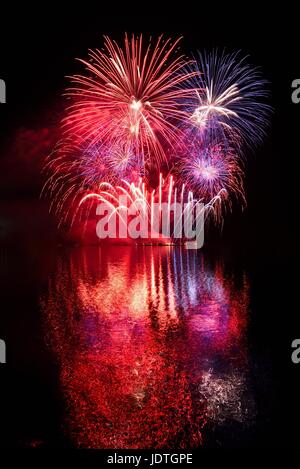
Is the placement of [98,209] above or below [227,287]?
above

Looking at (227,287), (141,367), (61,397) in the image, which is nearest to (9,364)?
(61,397)

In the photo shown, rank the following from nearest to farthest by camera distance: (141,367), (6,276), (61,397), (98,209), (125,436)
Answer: (125,436)
(61,397)
(141,367)
(6,276)
(98,209)

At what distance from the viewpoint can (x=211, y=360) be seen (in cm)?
766

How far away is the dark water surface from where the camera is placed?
17.1 ft

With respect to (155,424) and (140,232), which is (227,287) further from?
(140,232)

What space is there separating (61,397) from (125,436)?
1.46 m

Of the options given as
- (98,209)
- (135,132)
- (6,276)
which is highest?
(135,132)

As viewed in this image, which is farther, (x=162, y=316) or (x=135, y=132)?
(x=135, y=132)

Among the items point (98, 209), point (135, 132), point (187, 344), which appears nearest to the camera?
point (187, 344)

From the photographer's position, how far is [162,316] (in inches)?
435

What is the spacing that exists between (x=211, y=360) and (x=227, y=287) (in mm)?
7493

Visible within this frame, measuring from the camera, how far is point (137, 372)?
7.09m

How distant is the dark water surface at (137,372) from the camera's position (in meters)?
5.22
